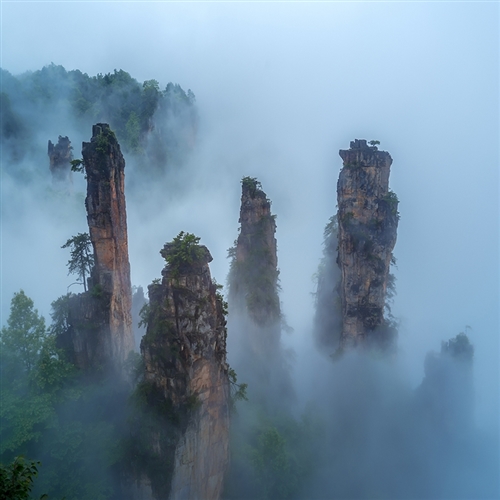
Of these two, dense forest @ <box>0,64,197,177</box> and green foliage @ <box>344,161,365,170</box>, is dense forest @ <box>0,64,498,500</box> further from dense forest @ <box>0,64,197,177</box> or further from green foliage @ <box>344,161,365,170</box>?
dense forest @ <box>0,64,197,177</box>

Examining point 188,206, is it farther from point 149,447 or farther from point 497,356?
point 497,356

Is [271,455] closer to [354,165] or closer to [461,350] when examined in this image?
[354,165]

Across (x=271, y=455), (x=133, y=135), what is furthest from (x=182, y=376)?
(x=133, y=135)

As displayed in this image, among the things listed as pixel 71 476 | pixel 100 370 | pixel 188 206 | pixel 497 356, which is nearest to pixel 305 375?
pixel 100 370

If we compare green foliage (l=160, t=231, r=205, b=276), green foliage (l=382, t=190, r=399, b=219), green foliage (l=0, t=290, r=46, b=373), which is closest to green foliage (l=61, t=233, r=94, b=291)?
green foliage (l=0, t=290, r=46, b=373)

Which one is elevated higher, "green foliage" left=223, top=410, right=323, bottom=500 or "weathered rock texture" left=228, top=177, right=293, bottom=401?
"weathered rock texture" left=228, top=177, right=293, bottom=401

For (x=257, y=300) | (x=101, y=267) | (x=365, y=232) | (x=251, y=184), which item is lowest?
(x=101, y=267)

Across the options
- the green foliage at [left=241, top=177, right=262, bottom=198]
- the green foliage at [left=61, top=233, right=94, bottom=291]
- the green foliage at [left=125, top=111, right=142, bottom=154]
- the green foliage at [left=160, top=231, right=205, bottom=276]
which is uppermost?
the green foliage at [left=125, top=111, right=142, bottom=154]
